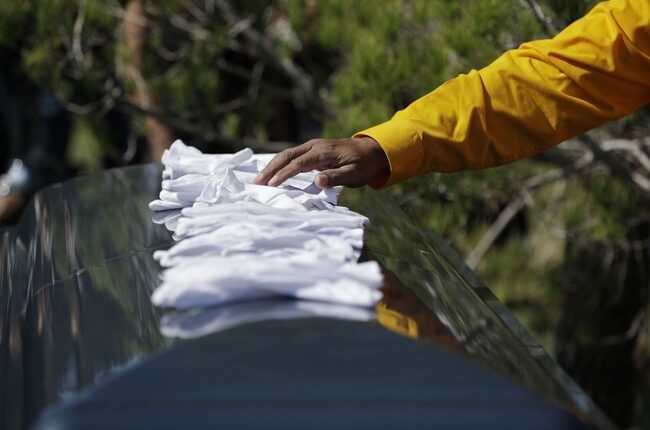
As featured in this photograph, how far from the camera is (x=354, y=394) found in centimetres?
109

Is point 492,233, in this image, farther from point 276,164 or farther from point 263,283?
point 263,283

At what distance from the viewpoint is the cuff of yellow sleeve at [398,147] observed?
2.02 m

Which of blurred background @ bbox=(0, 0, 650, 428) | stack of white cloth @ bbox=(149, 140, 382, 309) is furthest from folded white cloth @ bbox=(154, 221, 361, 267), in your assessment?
blurred background @ bbox=(0, 0, 650, 428)

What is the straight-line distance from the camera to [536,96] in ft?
7.05

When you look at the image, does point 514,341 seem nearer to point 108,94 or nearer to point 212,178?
point 212,178

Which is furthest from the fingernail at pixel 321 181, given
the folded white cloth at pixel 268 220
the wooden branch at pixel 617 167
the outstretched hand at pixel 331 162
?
the wooden branch at pixel 617 167

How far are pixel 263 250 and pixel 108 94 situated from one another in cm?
262

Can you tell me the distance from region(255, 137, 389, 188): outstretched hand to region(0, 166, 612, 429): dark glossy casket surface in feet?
1.00

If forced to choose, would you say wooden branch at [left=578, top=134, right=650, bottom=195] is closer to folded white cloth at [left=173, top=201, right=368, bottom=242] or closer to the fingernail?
the fingernail

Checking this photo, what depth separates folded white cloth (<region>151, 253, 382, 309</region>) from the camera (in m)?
1.29

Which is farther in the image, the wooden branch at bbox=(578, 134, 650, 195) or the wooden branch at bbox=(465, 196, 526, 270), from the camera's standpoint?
the wooden branch at bbox=(465, 196, 526, 270)

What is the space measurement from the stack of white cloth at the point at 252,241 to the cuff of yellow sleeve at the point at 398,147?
0.55 feet

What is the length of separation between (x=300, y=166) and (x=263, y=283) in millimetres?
620

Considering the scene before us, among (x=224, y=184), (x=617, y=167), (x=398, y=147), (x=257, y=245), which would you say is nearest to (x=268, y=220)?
(x=257, y=245)
